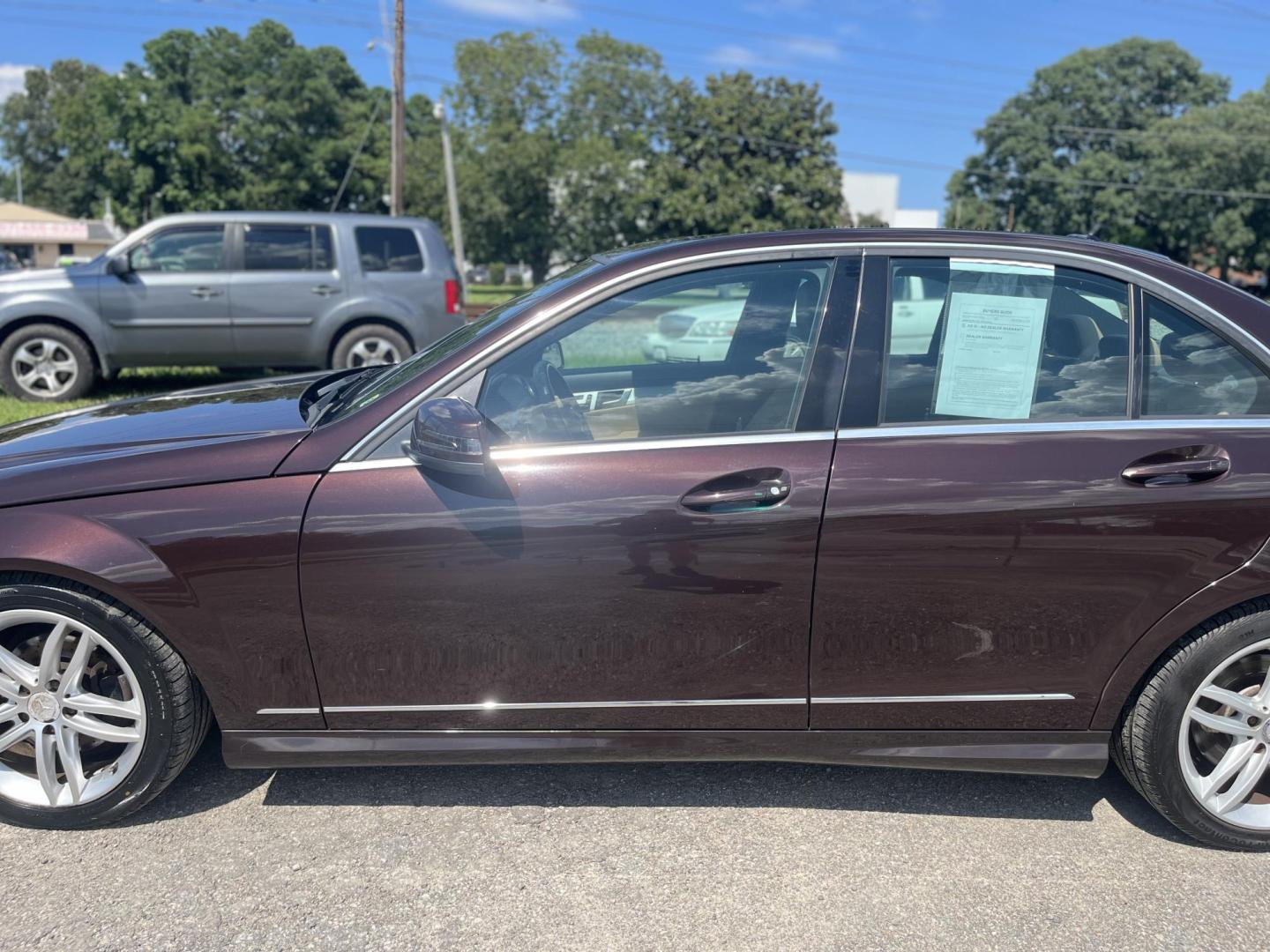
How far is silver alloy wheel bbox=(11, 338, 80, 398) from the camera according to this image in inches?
332

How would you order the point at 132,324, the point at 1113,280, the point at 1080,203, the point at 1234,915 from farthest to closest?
the point at 1080,203 < the point at 132,324 < the point at 1113,280 < the point at 1234,915

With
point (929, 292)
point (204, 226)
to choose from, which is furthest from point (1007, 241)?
point (204, 226)

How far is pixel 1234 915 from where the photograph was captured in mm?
2406

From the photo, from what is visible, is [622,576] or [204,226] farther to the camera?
[204,226]

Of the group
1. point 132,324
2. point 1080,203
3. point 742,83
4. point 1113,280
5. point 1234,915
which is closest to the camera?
point 1234,915

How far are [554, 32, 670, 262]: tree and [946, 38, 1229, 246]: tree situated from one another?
20.9 metres

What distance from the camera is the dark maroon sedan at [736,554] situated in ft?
8.08

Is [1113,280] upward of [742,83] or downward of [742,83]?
downward

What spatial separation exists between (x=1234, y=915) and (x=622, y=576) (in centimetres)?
174

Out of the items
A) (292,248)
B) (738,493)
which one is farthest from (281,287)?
(738,493)

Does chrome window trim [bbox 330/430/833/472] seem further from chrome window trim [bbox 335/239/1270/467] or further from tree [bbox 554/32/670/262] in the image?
tree [bbox 554/32/670/262]

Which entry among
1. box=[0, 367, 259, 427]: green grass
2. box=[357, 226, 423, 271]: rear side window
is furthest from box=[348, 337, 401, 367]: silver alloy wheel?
box=[0, 367, 259, 427]: green grass

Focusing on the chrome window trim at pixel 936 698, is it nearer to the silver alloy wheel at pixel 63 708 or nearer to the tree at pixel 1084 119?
the silver alloy wheel at pixel 63 708

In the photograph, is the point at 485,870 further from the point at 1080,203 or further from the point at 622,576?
the point at 1080,203
